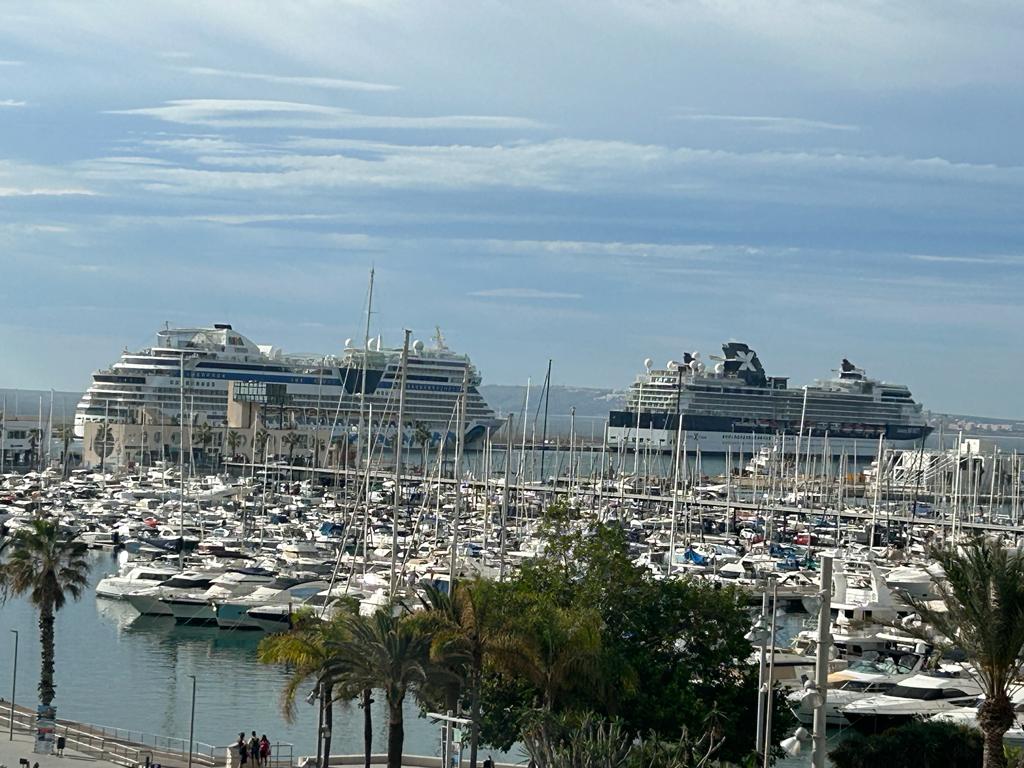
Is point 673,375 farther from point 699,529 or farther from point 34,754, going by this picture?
point 34,754

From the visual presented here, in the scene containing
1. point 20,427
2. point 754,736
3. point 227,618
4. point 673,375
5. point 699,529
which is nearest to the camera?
point 754,736

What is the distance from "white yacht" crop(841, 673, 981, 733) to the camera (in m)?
30.2

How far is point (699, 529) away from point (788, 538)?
3.96 meters

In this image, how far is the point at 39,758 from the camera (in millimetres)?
22172

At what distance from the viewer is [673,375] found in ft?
453

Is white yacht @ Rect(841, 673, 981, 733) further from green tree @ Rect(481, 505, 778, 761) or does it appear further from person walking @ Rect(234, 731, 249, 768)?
person walking @ Rect(234, 731, 249, 768)

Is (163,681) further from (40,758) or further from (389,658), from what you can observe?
(389,658)

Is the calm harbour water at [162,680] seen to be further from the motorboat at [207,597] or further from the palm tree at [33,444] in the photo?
the palm tree at [33,444]

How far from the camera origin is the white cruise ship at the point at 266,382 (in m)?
117

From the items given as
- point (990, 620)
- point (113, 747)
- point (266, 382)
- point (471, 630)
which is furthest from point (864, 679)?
point (266, 382)

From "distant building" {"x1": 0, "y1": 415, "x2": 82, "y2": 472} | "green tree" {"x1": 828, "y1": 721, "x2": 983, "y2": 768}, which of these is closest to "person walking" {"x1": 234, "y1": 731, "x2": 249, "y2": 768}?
"green tree" {"x1": 828, "y1": 721, "x2": 983, "y2": 768}

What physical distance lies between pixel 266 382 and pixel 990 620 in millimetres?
111224

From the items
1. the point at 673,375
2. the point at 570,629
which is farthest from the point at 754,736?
the point at 673,375

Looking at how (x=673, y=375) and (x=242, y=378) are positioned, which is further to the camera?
(x=673, y=375)
